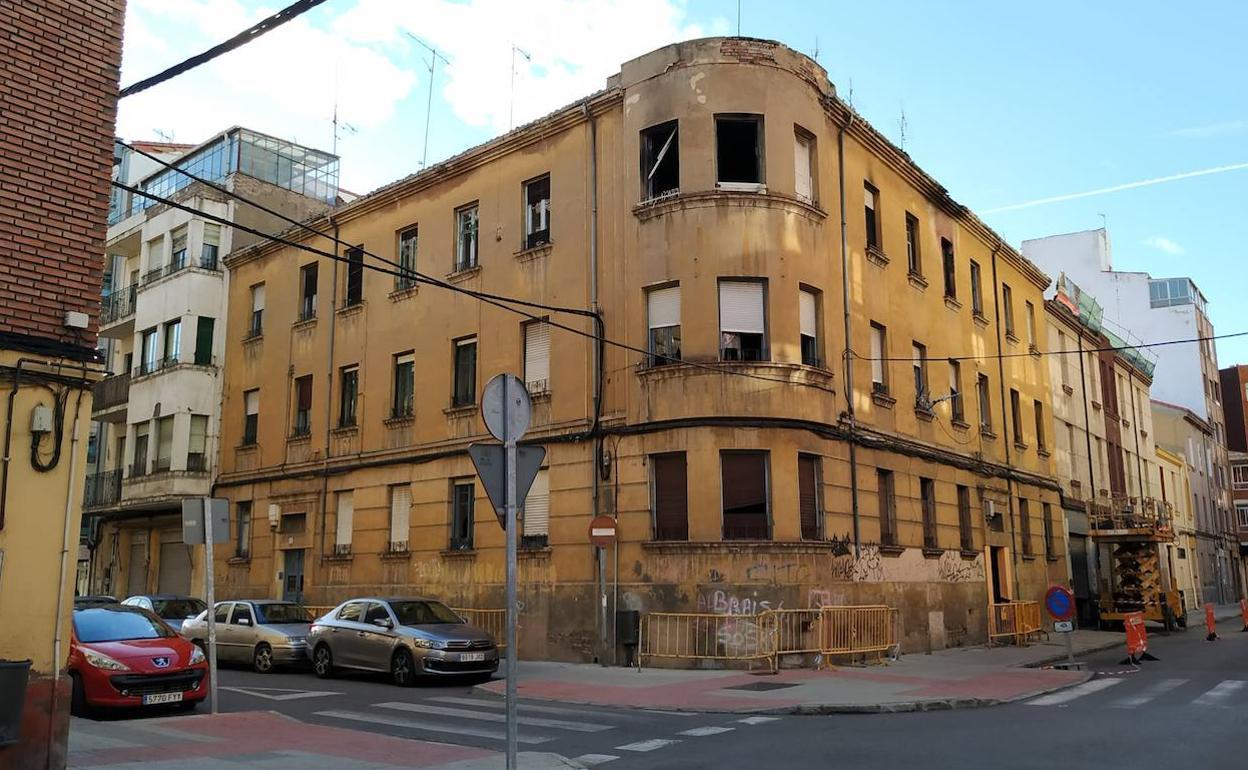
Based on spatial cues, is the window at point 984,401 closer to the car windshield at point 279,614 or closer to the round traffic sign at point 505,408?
the car windshield at point 279,614

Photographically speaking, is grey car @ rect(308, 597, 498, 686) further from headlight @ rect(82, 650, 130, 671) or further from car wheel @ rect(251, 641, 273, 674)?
headlight @ rect(82, 650, 130, 671)

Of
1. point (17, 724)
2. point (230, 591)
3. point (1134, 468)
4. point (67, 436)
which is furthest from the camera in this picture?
point (1134, 468)

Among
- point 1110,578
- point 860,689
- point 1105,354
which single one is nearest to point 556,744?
point 860,689

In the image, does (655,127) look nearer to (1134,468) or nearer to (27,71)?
(27,71)

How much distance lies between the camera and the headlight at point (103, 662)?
41.0ft

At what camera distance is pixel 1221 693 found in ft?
47.7

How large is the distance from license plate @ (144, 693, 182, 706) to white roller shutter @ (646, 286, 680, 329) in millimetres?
10974

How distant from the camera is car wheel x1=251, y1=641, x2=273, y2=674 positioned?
19.0 meters

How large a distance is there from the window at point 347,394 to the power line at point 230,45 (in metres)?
17.3

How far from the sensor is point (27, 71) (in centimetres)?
923

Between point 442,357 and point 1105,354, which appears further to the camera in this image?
point 1105,354

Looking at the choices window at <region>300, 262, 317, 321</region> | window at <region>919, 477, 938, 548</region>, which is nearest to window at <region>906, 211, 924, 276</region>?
window at <region>919, 477, 938, 548</region>

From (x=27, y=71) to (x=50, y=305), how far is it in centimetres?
220

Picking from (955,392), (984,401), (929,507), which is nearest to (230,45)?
(929,507)
